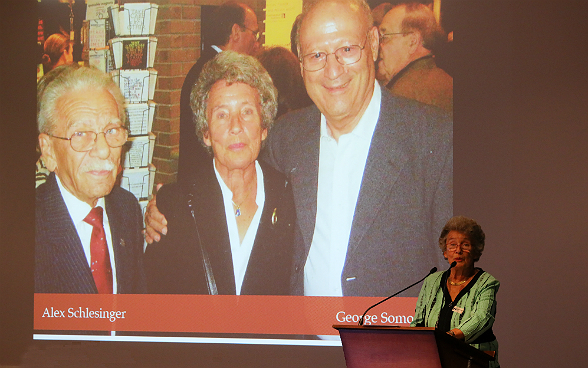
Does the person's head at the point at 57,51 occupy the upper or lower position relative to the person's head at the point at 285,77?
upper

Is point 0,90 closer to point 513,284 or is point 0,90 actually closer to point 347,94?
point 347,94

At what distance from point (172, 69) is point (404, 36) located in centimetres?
166

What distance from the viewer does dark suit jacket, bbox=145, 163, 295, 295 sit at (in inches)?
176

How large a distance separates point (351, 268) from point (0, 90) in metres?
2.93

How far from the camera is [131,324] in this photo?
453 cm

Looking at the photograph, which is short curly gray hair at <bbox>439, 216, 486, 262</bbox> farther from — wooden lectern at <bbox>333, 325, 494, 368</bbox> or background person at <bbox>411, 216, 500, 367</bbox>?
wooden lectern at <bbox>333, 325, 494, 368</bbox>

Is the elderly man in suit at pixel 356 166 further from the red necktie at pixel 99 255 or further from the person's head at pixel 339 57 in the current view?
the red necktie at pixel 99 255

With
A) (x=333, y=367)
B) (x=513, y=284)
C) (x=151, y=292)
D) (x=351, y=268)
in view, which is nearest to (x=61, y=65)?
(x=151, y=292)

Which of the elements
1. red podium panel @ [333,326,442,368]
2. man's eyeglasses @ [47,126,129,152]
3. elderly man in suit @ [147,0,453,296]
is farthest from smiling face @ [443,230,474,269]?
man's eyeglasses @ [47,126,129,152]

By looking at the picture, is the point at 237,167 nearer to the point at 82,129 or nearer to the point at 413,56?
the point at 82,129

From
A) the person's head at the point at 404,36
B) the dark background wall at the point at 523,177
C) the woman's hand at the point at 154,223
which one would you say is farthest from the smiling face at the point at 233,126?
the dark background wall at the point at 523,177

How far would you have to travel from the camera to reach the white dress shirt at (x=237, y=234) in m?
4.50

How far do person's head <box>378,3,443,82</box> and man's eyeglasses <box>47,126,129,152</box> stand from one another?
1895 millimetres

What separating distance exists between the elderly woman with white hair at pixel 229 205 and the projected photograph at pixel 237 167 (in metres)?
0.01
